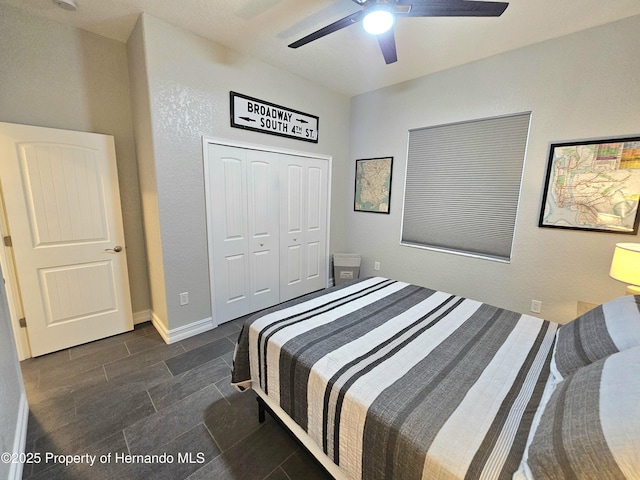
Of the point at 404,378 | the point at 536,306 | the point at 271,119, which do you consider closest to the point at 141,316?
the point at 271,119

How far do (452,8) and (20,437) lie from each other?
3403 mm

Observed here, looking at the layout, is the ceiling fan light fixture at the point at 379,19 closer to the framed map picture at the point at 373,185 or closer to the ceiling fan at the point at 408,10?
the ceiling fan at the point at 408,10

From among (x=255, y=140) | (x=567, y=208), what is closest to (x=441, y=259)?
(x=567, y=208)

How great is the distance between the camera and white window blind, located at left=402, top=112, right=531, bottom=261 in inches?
103

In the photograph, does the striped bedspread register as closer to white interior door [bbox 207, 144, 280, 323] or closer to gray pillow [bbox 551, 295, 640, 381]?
gray pillow [bbox 551, 295, 640, 381]

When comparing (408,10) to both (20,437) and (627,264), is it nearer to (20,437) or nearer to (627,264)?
(627,264)

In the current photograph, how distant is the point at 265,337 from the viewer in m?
1.46

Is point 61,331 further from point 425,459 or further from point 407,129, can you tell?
point 407,129

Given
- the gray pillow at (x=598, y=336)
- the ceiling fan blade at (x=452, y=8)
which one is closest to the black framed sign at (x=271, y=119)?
the ceiling fan blade at (x=452, y=8)

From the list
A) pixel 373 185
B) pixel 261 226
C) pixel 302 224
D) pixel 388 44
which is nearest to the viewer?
pixel 388 44

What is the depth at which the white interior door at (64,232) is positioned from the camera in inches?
80.5

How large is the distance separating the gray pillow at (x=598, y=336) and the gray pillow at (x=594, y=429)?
195mm

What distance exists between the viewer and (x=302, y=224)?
137 inches

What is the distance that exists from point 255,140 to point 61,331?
2.53 m
